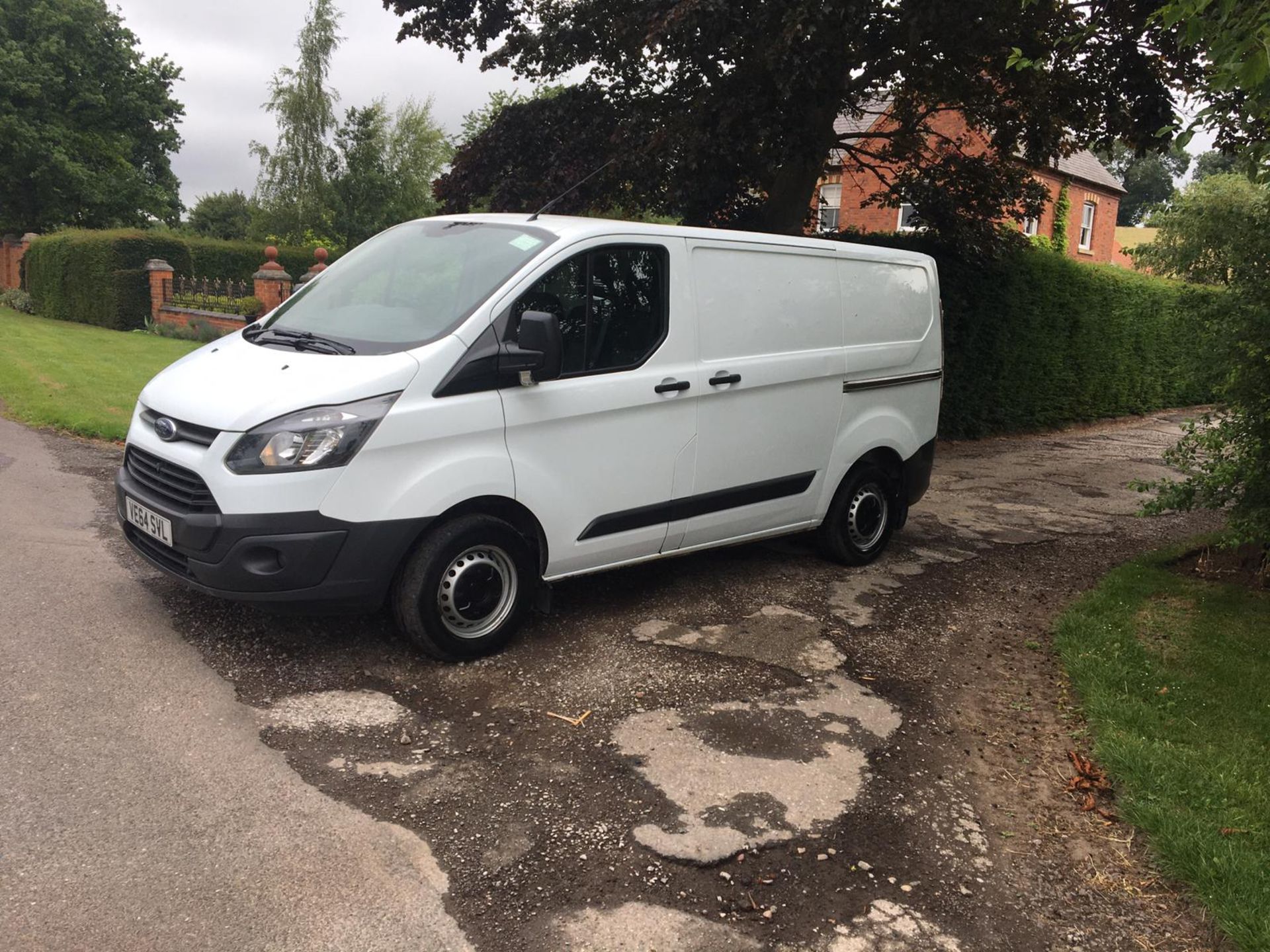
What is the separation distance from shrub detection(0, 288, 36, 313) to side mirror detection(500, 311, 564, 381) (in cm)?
2759

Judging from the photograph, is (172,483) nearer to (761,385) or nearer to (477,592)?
(477,592)

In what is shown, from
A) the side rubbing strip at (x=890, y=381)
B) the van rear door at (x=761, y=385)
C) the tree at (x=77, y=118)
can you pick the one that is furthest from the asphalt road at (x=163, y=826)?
the tree at (x=77, y=118)

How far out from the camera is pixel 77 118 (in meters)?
39.1

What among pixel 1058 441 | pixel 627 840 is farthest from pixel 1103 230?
pixel 627 840

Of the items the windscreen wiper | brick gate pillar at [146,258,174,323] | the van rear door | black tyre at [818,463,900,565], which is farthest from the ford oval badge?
brick gate pillar at [146,258,174,323]

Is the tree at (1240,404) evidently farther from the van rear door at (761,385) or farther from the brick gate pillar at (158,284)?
the brick gate pillar at (158,284)

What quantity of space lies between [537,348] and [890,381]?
3139 millimetres

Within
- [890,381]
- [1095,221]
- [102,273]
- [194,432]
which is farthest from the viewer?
[1095,221]

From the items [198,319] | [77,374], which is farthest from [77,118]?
[77,374]

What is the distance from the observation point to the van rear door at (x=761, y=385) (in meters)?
5.66

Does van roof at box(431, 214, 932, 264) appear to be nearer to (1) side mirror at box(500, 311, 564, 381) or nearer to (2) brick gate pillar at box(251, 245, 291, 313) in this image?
(1) side mirror at box(500, 311, 564, 381)

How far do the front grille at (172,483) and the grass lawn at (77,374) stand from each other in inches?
192

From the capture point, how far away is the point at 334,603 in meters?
4.43

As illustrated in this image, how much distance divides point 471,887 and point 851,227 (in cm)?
1258
